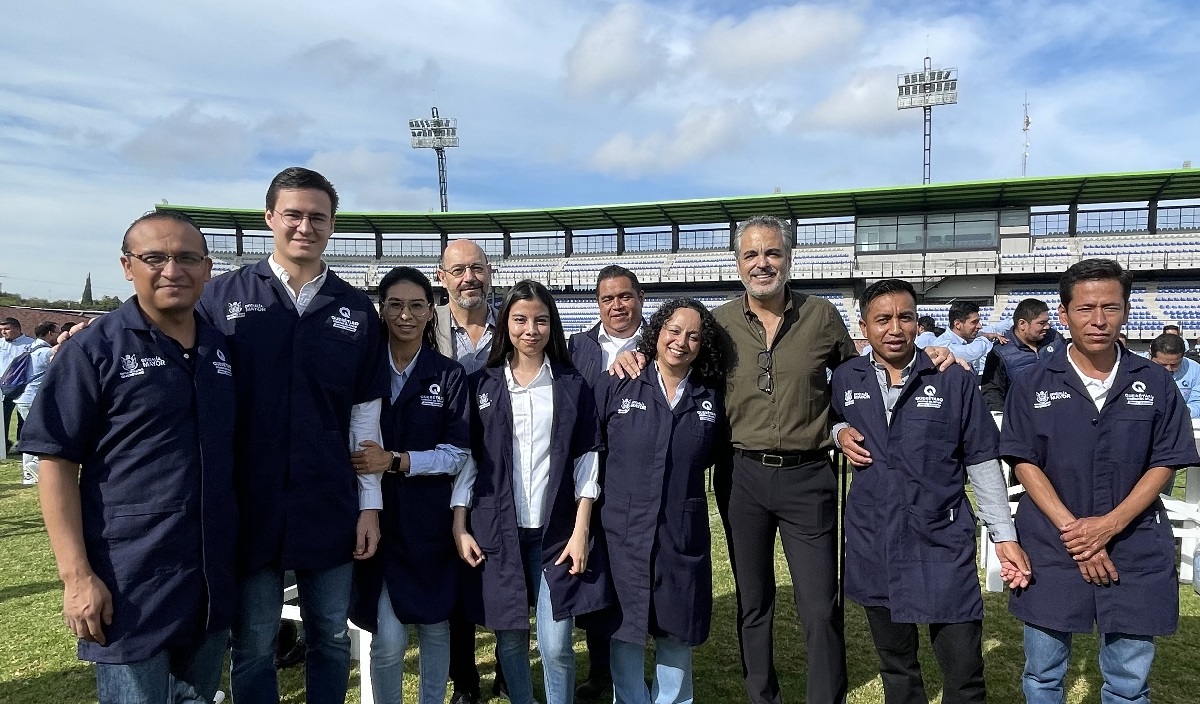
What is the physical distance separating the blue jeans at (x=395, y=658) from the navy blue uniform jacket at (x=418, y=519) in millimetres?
36

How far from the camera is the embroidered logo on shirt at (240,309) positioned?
95.6 inches

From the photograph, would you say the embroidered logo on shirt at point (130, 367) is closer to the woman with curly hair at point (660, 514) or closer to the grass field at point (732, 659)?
the woman with curly hair at point (660, 514)

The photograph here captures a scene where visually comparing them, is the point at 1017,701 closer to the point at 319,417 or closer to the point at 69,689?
the point at 319,417

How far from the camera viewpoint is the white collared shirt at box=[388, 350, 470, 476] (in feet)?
8.91

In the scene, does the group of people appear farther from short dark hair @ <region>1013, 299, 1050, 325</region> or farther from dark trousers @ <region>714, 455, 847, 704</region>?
short dark hair @ <region>1013, 299, 1050, 325</region>

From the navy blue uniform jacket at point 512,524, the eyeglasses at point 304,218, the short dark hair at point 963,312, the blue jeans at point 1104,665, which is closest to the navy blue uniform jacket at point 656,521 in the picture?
the navy blue uniform jacket at point 512,524

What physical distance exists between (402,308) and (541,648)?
154 cm

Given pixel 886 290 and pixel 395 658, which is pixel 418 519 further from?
pixel 886 290

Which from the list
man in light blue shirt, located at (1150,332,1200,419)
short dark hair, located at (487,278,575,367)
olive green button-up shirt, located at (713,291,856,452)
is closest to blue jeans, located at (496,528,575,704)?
short dark hair, located at (487,278,575,367)

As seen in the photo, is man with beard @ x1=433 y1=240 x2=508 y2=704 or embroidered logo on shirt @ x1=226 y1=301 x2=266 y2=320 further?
man with beard @ x1=433 y1=240 x2=508 y2=704

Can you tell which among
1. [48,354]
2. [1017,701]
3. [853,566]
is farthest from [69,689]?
[48,354]

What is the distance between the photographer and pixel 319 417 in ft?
8.14

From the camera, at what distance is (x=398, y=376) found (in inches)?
112

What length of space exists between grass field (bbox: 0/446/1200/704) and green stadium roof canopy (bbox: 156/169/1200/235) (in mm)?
28045
